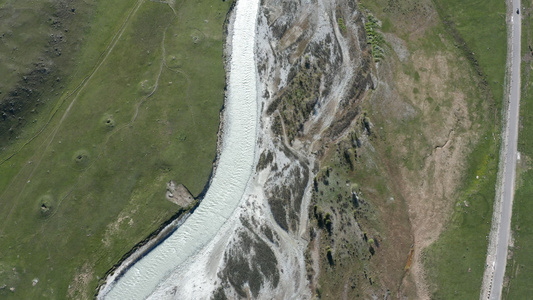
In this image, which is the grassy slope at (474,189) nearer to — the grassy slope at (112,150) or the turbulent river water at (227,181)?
the turbulent river water at (227,181)

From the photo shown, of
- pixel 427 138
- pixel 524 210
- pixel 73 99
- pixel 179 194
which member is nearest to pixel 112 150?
pixel 73 99

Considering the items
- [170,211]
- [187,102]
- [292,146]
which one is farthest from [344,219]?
[187,102]

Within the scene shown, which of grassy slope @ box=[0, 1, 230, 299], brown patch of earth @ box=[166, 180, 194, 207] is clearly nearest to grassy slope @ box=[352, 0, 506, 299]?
grassy slope @ box=[0, 1, 230, 299]

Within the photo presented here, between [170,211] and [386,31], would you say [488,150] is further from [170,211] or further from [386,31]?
[170,211]

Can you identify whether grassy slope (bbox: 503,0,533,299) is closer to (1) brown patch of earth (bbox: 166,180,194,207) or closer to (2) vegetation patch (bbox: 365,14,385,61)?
(2) vegetation patch (bbox: 365,14,385,61)

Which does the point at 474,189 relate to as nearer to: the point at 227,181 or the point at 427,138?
the point at 427,138

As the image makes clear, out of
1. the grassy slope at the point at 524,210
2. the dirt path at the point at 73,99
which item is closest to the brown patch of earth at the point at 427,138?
the grassy slope at the point at 524,210
